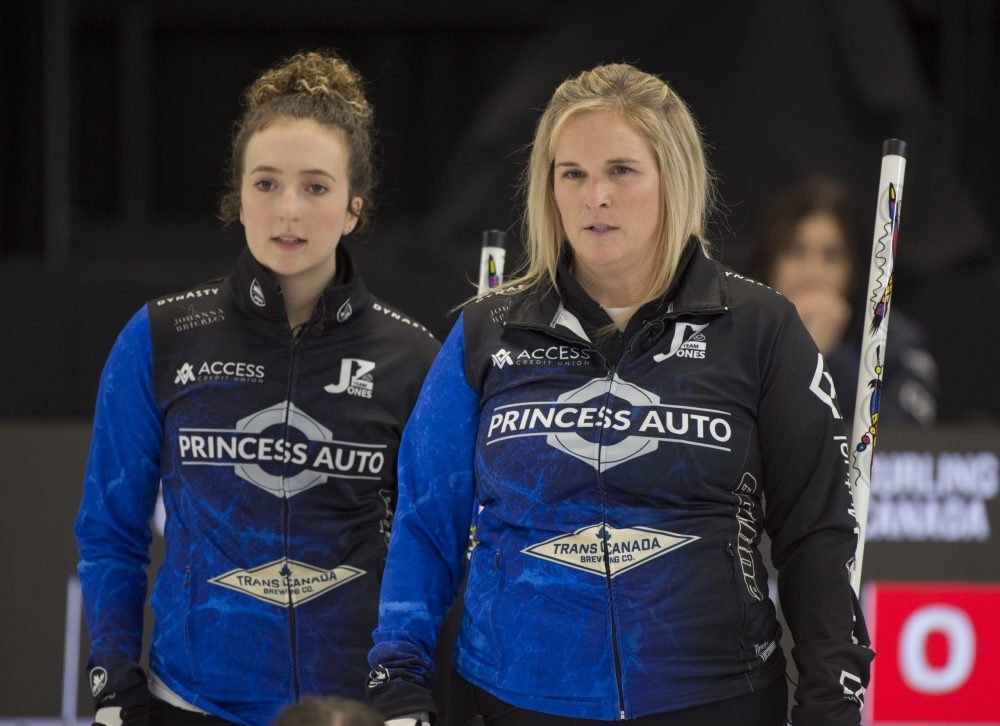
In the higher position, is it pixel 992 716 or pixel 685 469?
pixel 685 469

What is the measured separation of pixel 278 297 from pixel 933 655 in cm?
222

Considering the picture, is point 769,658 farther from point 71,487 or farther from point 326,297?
point 71,487

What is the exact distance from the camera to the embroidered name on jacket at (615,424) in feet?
6.56

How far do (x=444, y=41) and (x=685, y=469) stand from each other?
3.48 metres

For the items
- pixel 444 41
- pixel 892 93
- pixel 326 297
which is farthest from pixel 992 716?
pixel 444 41

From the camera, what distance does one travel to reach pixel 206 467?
2.36 m

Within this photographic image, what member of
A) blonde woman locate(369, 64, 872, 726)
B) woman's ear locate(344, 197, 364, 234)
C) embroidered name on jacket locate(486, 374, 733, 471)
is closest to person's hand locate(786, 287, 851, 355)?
woman's ear locate(344, 197, 364, 234)

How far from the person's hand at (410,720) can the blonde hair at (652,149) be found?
25.4 inches

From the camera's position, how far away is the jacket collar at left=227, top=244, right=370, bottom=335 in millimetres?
2441

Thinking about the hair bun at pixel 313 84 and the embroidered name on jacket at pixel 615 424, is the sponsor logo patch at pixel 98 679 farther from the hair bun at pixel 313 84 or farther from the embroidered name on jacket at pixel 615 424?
the hair bun at pixel 313 84

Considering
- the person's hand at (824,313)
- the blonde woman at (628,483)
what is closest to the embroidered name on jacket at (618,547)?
the blonde woman at (628,483)

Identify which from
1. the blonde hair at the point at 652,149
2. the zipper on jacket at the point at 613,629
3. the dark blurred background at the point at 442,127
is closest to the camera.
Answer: the zipper on jacket at the point at 613,629

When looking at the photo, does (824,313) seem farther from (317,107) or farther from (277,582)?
(277,582)

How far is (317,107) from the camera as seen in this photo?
98.1 inches
